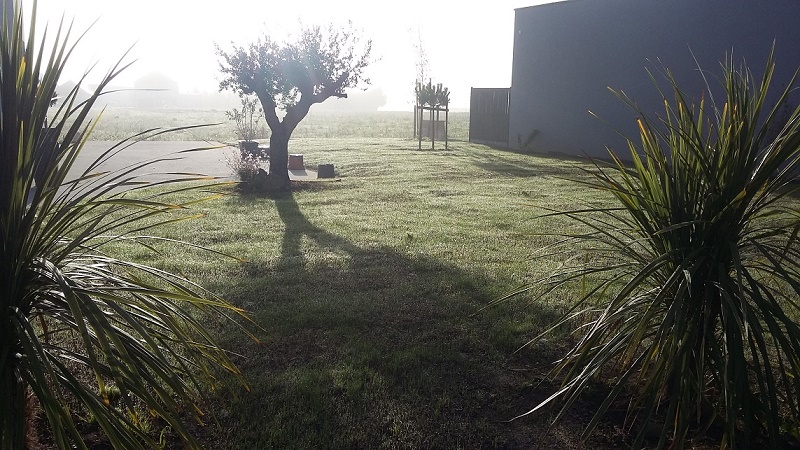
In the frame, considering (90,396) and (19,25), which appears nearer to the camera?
(90,396)

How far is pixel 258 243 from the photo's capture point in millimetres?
6723

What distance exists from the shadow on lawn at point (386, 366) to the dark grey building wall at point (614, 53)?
400 inches

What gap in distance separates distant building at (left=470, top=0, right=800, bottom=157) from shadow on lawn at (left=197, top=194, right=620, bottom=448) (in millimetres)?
10206

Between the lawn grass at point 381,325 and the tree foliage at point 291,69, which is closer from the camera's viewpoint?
the lawn grass at point 381,325

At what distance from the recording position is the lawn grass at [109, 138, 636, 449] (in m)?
2.92

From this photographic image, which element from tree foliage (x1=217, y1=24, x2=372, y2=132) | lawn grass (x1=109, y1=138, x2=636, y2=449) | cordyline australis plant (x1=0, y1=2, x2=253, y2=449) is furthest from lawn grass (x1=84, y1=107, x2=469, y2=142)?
cordyline australis plant (x1=0, y1=2, x2=253, y2=449)

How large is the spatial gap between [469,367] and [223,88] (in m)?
10.7

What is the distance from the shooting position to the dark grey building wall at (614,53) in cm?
A: 1442

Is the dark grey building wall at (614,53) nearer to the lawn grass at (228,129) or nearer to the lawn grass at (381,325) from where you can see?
the lawn grass at (228,129)

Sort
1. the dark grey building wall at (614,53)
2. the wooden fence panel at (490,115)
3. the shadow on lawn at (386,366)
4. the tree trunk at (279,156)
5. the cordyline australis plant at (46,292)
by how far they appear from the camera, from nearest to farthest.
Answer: the cordyline australis plant at (46,292) < the shadow on lawn at (386,366) < the tree trunk at (279,156) < the dark grey building wall at (614,53) < the wooden fence panel at (490,115)

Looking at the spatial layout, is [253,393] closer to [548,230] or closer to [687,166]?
[687,166]

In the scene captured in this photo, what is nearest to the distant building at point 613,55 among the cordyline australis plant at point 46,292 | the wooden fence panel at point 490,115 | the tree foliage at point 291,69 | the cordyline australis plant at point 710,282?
the wooden fence panel at point 490,115

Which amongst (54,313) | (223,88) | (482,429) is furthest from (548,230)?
(223,88)

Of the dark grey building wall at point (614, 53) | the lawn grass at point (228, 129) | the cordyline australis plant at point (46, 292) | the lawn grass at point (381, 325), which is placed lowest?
the lawn grass at point (228, 129)
